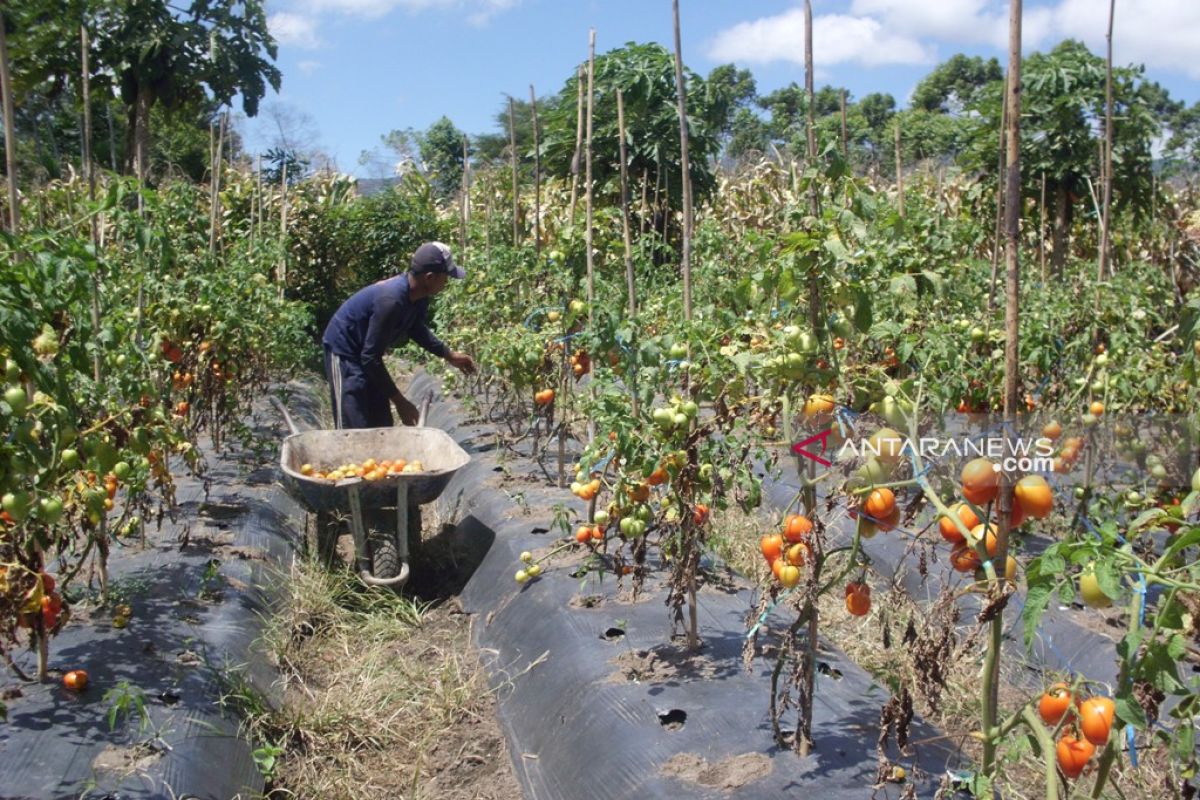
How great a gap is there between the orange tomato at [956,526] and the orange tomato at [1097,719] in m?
0.35

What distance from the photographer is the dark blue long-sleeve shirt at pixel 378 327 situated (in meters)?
5.20

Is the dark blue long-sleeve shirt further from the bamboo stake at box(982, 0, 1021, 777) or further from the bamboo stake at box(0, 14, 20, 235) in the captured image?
the bamboo stake at box(982, 0, 1021, 777)

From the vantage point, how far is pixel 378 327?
5172 millimetres

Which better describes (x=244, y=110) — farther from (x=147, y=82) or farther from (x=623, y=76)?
(x=623, y=76)

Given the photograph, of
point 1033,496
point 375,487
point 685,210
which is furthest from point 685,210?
point 1033,496

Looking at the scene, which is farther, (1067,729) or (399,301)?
(399,301)

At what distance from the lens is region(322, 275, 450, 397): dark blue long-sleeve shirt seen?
520cm

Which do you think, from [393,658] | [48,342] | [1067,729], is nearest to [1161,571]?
[1067,729]

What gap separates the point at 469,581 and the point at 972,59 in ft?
133

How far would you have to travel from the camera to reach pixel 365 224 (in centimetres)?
1383

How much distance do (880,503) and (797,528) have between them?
322 mm

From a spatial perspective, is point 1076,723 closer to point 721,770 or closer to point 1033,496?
point 1033,496

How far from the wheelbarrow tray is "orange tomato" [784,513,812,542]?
8.16 feet

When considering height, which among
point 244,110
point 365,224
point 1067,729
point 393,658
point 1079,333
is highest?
point 244,110
